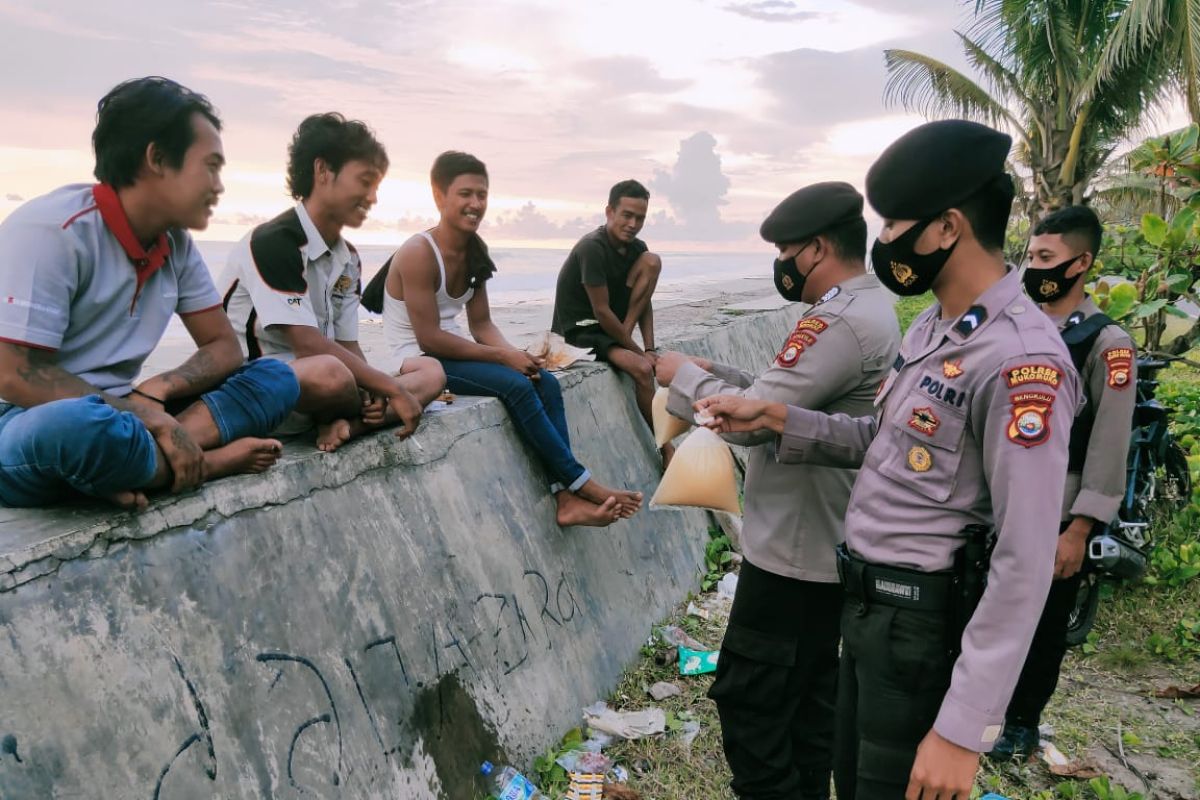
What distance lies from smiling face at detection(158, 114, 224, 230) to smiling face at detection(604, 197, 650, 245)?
2.88m

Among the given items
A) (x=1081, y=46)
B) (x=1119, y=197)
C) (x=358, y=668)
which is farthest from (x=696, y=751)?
(x=1119, y=197)

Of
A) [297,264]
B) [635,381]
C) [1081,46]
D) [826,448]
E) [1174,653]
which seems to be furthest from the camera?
[1081,46]

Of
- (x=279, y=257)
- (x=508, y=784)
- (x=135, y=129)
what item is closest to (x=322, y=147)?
(x=279, y=257)

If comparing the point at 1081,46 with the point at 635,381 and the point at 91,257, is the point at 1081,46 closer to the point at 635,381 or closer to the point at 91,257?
the point at 635,381

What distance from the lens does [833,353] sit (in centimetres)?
237

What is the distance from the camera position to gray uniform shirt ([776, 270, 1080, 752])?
1.55 m

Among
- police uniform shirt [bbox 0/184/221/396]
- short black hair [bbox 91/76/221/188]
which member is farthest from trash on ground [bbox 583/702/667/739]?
short black hair [bbox 91/76/221/188]

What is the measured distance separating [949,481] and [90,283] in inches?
81.1

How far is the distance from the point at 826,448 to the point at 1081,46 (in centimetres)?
1410

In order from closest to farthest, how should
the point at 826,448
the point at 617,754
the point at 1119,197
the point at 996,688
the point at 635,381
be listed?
the point at 996,688
the point at 826,448
the point at 617,754
the point at 635,381
the point at 1119,197

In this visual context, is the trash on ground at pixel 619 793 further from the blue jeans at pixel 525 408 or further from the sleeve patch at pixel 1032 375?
the sleeve patch at pixel 1032 375

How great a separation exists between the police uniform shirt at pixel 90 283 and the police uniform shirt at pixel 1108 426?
307cm

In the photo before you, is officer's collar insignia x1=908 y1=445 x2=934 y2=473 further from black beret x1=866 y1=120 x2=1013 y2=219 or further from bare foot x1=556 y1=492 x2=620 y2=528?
bare foot x1=556 y1=492 x2=620 y2=528

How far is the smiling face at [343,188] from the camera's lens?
3.02m
